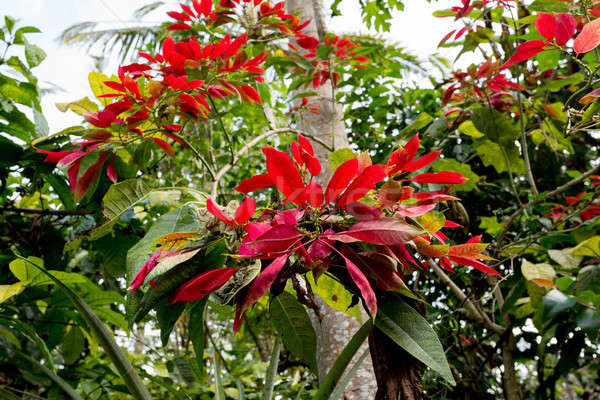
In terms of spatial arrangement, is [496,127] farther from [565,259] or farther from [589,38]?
[565,259]

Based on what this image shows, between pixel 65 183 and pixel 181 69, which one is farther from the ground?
pixel 181 69

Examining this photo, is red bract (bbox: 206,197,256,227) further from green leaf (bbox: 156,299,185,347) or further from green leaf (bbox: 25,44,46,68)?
green leaf (bbox: 25,44,46,68)

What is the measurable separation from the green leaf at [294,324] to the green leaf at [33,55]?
0.99 metres

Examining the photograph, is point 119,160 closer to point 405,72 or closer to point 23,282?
point 23,282

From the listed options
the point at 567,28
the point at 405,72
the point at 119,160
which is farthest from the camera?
the point at 405,72

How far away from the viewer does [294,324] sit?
560 millimetres

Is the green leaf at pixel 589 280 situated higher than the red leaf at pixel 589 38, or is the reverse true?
the red leaf at pixel 589 38

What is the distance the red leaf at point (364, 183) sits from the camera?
1.32 feet

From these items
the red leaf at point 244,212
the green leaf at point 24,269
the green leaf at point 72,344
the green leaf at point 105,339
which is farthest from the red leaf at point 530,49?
the green leaf at point 72,344

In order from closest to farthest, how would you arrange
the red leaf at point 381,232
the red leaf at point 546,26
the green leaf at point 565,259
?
the red leaf at point 381,232 < the red leaf at point 546,26 < the green leaf at point 565,259

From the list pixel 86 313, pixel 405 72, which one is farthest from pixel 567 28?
pixel 405 72

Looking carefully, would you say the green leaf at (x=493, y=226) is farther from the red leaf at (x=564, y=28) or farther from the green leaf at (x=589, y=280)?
the red leaf at (x=564, y=28)

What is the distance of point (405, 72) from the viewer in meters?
4.16

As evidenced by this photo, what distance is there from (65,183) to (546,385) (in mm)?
1664
